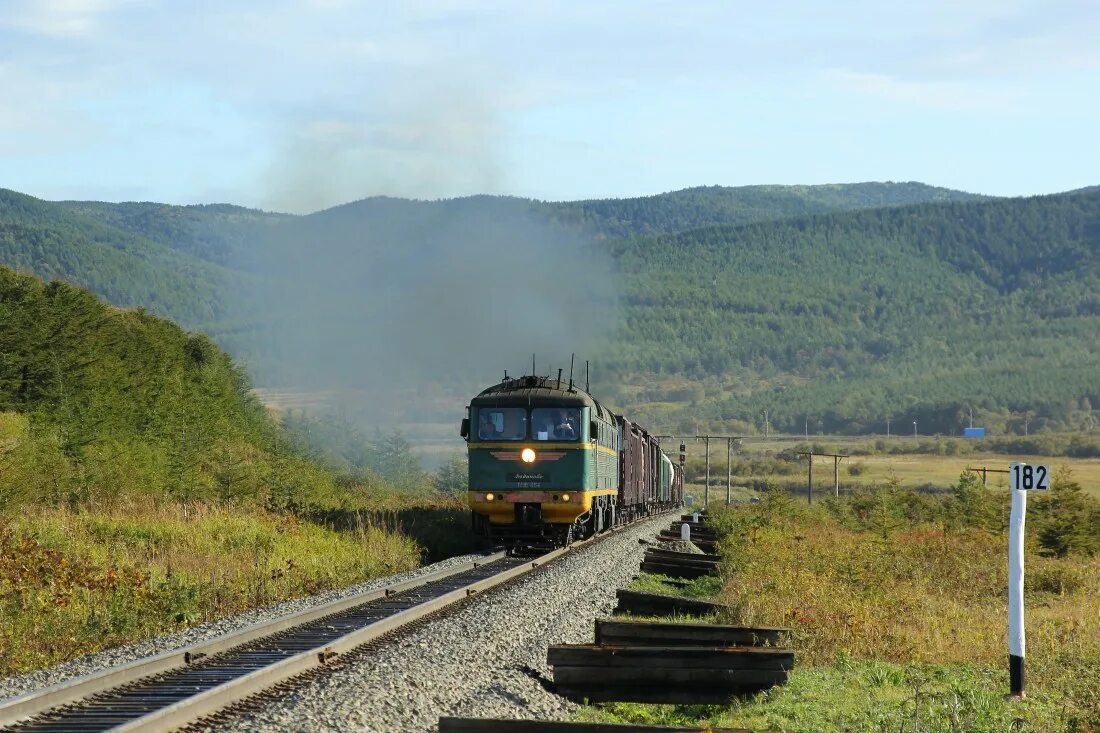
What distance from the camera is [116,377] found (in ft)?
135

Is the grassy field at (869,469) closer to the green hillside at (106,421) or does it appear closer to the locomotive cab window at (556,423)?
the green hillside at (106,421)

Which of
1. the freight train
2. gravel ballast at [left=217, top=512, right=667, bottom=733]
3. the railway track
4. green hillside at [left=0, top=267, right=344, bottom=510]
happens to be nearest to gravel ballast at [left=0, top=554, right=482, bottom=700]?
the railway track

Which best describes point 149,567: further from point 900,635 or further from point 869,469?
point 869,469

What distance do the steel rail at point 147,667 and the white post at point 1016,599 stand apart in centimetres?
743

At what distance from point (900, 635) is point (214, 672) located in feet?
27.9

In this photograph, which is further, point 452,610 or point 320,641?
point 452,610

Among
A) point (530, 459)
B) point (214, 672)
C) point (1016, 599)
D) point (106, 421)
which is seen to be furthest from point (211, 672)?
point (106, 421)

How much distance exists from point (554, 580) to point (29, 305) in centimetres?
2255

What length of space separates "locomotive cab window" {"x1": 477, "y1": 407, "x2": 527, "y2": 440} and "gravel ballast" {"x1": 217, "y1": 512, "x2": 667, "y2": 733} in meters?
9.89

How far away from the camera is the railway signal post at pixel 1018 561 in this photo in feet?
41.4

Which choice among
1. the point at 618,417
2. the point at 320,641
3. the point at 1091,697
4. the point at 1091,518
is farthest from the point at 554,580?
the point at 1091,518

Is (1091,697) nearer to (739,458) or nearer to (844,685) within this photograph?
(844,685)

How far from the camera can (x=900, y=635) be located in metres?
16.7

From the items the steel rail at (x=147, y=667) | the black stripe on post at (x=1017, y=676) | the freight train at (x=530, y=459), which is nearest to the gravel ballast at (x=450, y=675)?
the steel rail at (x=147, y=667)
